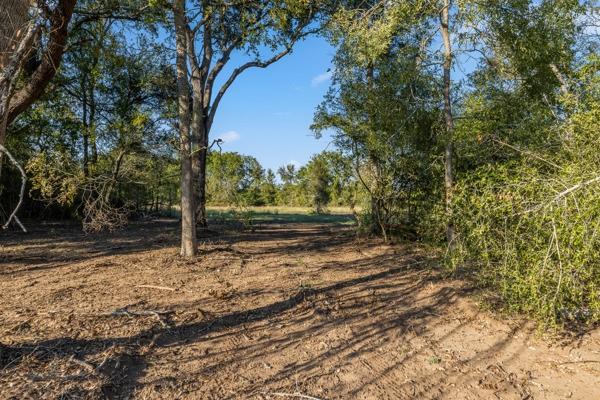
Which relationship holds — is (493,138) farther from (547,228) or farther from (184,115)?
(184,115)

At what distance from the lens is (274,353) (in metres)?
3.89

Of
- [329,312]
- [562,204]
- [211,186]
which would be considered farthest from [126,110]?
[562,204]

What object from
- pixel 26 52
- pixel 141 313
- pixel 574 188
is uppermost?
pixel 26 52

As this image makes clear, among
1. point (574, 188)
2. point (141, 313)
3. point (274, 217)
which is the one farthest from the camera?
point (274, 217)

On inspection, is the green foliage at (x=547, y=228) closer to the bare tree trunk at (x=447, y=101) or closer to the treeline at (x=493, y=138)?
the treeline at (x=493, y=138)

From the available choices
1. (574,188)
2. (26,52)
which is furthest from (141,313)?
(574,188)

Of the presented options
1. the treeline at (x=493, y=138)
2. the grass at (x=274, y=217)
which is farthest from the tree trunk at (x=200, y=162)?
the treeline at (x=493, y=138)

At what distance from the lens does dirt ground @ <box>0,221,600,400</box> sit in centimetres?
329

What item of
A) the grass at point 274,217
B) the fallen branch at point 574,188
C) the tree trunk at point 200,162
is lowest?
the grass at point 274,217

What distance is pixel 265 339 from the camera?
4.20 m

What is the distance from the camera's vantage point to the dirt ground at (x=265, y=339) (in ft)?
10.8

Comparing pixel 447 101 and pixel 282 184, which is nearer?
pixel 447 101

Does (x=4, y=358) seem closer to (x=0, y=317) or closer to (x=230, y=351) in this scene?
(x=0, y=317)

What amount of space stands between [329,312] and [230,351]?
4.98ft
